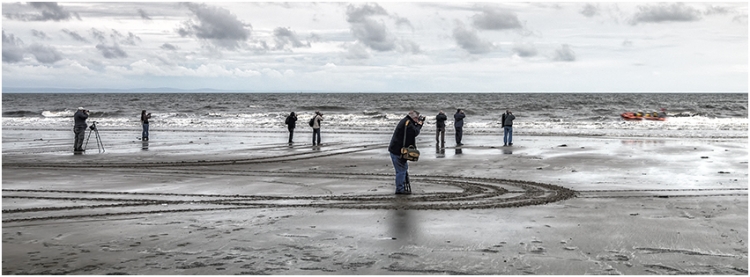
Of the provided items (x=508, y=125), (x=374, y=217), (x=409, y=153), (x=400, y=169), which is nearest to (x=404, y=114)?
(x=508, y=125)

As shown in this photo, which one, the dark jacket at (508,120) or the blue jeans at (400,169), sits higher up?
the dark jacket at (508,120)

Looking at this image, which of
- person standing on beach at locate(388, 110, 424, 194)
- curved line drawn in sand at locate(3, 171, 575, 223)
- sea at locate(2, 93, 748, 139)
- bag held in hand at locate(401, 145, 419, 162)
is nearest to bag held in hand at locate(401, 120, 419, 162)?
bag held in hand at locate(401, 145, 419, 162)

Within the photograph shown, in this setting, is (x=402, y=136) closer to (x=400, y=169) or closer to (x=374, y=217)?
(x=400, y=169)

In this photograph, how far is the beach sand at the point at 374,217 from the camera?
26.6ft

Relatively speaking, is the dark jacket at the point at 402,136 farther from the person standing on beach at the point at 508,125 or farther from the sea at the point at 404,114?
the person standing on beach at the point at 508,125

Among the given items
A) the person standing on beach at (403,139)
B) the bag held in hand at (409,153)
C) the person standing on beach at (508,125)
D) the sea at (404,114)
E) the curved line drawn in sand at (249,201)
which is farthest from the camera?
the sea at (404,114)

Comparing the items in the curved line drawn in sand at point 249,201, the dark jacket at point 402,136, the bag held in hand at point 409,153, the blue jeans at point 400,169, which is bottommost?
the curved line drawn in sand at point 249,201

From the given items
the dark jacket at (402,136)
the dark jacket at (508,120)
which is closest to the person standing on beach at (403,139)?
the dark jacket at (402,136)

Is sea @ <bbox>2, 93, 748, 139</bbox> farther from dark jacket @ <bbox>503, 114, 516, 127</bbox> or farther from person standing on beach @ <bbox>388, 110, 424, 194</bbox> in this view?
dark jacket @ <bbox>503, 114, 516, 127</bbox>

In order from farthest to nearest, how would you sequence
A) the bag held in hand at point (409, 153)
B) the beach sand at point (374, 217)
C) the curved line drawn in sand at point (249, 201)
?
the bag held in hand at point (409, 153) → the curved line drawn in sand at point (249, 201) → the beach sand at point (374, 217)

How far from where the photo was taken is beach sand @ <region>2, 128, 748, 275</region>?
26.6 feet

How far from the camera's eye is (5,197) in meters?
13.4

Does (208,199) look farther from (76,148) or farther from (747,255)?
(76,148)

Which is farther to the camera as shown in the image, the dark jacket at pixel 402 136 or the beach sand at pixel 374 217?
the dark jacket at pixel 402 136
